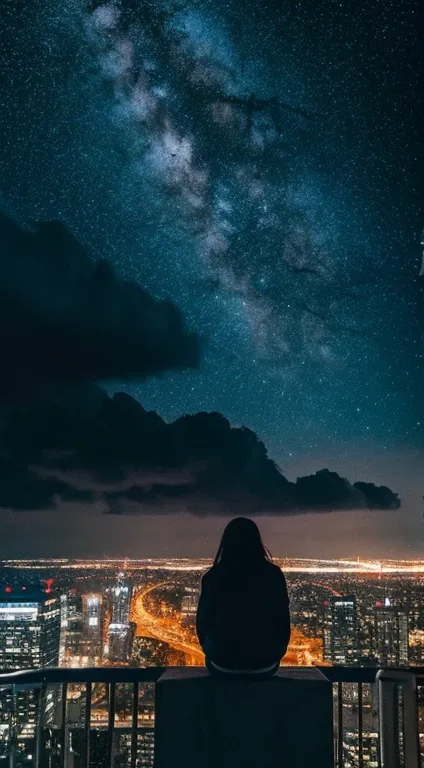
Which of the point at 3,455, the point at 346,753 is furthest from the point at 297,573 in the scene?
the point at 3,455

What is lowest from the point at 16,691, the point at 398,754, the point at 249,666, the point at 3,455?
the point at 398,754

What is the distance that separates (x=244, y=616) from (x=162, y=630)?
10342mm

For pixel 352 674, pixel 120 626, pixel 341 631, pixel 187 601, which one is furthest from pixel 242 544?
pixel 120 626

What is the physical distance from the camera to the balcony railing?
3525 mm

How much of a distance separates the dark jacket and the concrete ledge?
265 millimetres

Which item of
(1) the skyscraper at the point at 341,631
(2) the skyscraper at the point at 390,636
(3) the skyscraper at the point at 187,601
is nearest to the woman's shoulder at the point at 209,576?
(1) the skyscraper at the point at 341,631

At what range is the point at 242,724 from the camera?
3.01 metres

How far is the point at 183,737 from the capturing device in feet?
9.85

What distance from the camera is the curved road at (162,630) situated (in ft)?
36.7

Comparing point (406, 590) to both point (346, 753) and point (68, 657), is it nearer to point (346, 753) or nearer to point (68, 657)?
point (68, 657)

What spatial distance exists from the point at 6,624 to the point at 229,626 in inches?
179

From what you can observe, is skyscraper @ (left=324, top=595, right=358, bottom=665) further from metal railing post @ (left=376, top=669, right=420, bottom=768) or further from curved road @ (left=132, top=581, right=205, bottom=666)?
metal railing post @ (left=376, top=669, right=420, bottom=768)

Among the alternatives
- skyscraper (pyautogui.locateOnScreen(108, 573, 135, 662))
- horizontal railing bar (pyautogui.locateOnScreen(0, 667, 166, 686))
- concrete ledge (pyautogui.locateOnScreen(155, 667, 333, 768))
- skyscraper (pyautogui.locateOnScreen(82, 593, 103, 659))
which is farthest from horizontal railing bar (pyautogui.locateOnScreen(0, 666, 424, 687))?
skyscraper (pyautogui.locateOnScreen(108, 573, 135, 662))

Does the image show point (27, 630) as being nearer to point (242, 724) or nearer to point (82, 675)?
point (82, 675)
